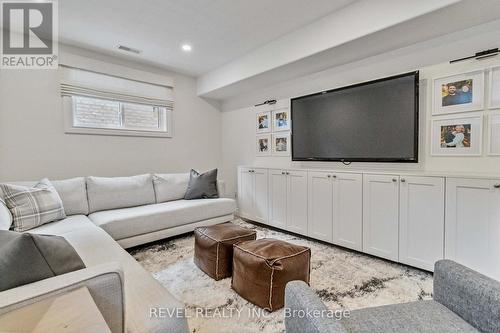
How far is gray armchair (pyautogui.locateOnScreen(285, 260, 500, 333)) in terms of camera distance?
0.87m

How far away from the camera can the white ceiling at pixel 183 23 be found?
222 centimetres

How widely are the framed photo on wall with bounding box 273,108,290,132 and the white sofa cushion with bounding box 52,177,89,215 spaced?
265 cm

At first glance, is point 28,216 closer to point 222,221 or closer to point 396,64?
point 222,221

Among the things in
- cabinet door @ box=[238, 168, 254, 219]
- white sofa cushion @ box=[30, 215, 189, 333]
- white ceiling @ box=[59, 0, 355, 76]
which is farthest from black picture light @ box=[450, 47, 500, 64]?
white sofa cushion @ box=[30, 215, 189, 333]

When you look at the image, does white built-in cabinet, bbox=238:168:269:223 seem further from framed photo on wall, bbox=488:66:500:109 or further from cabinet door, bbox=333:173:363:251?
framed photo on wall, bbox=488:66:500:109

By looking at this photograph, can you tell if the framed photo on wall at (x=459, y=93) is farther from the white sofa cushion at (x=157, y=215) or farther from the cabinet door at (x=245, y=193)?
the white sofa cushion at (x=157, y=215)

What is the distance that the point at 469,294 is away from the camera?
950 millimetres

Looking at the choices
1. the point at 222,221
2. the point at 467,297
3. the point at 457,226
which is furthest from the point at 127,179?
the point at 457,226

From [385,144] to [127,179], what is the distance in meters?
3.11

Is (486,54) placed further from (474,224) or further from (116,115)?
(116,115)

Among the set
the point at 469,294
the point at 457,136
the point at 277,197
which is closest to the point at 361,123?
the point at 457,136

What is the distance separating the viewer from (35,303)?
0.78 meters

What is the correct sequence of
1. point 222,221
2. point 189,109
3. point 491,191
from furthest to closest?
point 189,109 → point 222,221 → point 491,191

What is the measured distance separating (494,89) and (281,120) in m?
2.24
